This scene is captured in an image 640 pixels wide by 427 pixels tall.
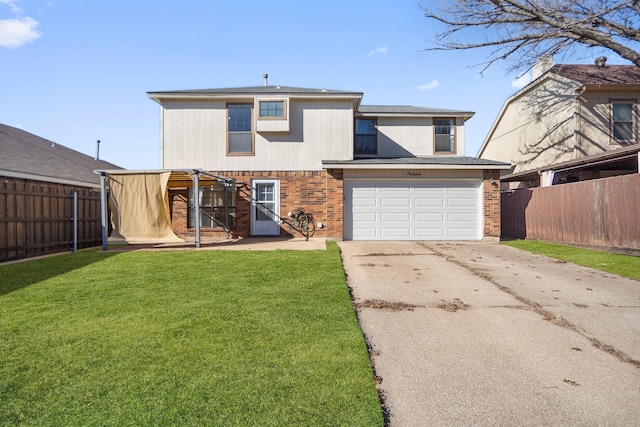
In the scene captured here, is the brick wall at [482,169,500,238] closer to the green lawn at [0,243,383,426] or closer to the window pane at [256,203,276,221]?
the window pane at [256,203,276,221]

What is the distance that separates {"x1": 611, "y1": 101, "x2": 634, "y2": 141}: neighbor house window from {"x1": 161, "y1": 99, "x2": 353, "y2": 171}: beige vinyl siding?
11.7 metres

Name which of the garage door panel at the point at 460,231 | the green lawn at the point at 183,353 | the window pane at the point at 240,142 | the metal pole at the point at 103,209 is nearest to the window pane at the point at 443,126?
the garage door panel at the point at 460,231

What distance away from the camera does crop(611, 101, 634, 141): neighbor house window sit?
15.9 m

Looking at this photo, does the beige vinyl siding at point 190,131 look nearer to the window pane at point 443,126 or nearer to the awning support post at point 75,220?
the awning support post at point 75,220

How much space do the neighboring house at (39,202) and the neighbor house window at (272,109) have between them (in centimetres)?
622

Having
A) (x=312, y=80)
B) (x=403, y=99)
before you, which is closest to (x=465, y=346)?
(x=312, y=80)

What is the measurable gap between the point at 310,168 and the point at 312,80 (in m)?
3.99

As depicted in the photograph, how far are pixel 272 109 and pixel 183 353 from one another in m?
11.3

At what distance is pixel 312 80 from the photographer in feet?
49.5

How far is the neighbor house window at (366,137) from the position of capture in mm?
15430

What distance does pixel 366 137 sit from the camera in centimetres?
1548

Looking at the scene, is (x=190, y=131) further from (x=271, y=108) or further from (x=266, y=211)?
(x=266, y=211)

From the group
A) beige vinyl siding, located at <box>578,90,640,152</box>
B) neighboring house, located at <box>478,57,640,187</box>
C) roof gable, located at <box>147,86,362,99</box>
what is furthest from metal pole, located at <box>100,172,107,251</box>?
beige vinyl siding, located at <box>578,90,640,152</box>

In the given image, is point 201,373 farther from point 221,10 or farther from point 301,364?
point 221,10
